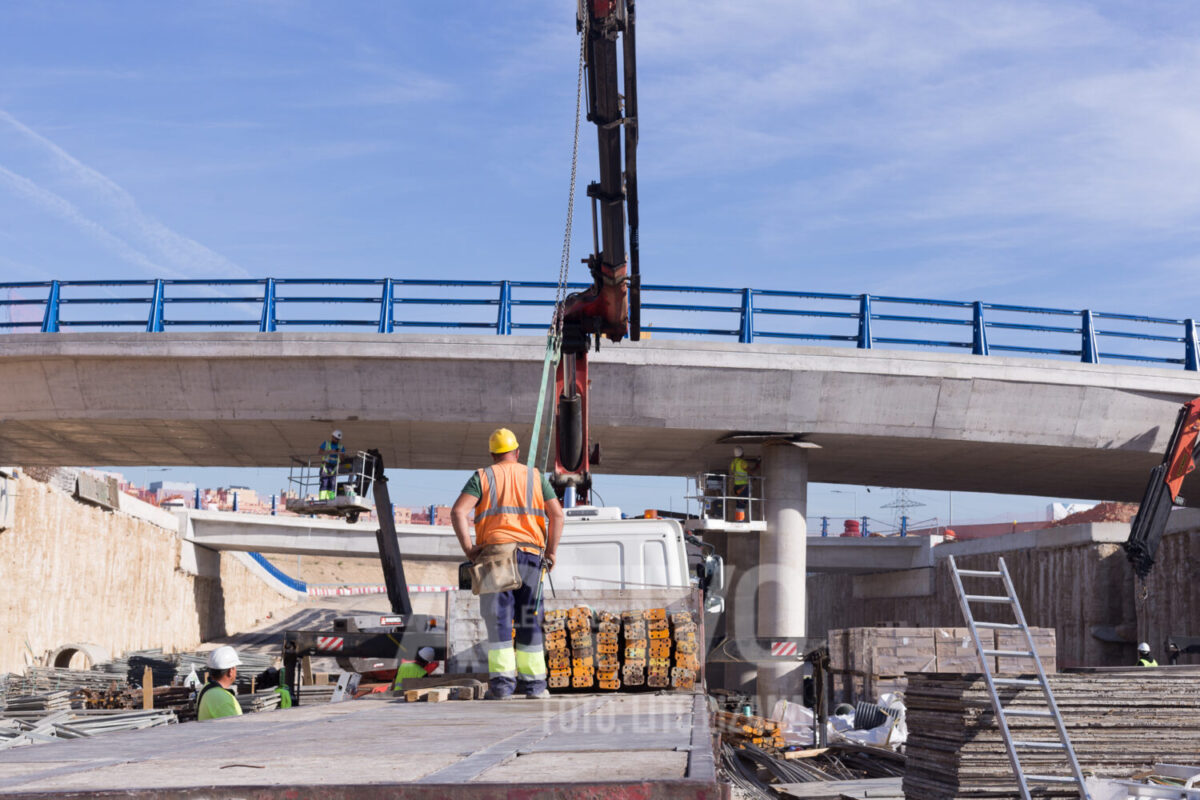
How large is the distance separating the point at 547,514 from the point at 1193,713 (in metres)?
5.72

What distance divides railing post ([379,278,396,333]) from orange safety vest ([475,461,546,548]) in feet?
48.6

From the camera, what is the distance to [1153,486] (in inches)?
839

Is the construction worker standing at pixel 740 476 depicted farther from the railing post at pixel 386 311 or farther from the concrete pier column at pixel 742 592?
the railing post at pixel 386 311

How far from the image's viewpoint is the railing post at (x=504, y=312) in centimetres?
2206

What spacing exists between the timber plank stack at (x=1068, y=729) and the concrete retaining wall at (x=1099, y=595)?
→ 12.5 metres

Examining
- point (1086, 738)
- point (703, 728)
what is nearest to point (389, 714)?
point (703, 728)

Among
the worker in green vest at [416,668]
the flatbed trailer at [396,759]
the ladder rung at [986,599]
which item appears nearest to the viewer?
the flatbed trailer at [396,759]

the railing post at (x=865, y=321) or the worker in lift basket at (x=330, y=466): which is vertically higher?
the railing post at (x=865, y=321)

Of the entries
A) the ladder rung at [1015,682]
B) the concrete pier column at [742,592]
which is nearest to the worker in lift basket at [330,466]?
the concrete pier column at [742,592]

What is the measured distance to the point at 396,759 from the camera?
134 inches

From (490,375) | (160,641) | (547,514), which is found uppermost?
(490,375)

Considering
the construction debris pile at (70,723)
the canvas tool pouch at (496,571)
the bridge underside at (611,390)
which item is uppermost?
the bridge underside at (611,390)

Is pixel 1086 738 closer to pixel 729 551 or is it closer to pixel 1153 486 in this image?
pixel 1153 486

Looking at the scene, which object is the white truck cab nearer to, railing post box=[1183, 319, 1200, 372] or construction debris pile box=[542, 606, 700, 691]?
construction debris pile box=[542, 606, 700, 691]
